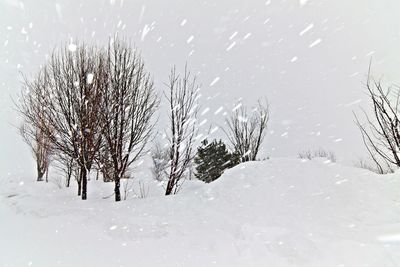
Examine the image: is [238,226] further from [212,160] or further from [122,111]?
[212,160]

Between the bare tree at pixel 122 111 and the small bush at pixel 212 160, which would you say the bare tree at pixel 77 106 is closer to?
the bare tree at pixel 122 111

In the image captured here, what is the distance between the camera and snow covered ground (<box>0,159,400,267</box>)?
378 centimetres

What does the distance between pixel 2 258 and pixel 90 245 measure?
1.62m

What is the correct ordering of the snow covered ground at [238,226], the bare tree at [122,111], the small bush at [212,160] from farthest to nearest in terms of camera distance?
the small bush at [212,160] → the bare tree at [122,111] → the snow covered ground at [238,226]

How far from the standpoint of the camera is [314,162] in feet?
24.8

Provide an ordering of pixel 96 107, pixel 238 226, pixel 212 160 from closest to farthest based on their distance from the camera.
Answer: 1. pixel 238 226
2. pixel 96 107
3. pixel 212 160

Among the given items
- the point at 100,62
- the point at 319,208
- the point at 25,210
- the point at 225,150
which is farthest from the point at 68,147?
the point at 225,150

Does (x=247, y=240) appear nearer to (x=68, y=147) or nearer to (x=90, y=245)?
(x=90, y=245)

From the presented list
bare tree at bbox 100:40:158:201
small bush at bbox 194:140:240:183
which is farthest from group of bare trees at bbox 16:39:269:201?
small bush at bbox 194:140:240:183

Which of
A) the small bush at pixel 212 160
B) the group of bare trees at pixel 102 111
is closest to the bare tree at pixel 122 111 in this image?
the group of bare trees at pixel 102 111

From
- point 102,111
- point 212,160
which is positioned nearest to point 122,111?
Result: point 102,111

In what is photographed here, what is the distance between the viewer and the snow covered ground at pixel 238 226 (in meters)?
3.78

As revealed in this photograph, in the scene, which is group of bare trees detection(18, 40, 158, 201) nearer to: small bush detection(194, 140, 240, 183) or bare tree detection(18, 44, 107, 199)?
bare tree detection(18, 44, 107, 199)

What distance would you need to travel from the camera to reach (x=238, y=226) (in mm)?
4762
